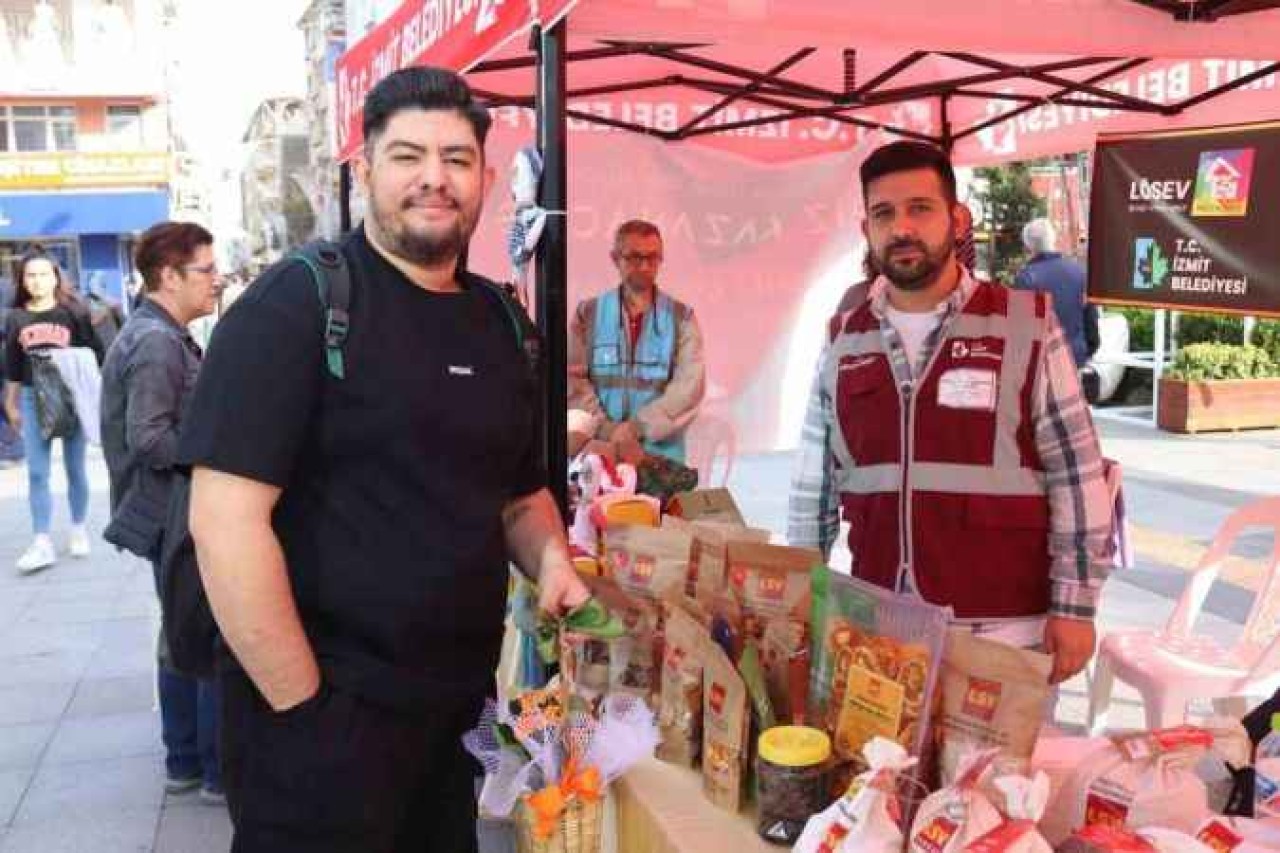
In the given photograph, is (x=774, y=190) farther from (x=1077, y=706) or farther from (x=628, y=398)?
(x=1077, y=706)

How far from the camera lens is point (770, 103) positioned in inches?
206

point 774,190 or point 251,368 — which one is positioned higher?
point 774,190

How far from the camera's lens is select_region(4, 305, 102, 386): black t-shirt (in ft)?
22.2

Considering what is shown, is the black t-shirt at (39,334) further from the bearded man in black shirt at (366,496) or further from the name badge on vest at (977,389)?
the name badge on vest at (977,389)

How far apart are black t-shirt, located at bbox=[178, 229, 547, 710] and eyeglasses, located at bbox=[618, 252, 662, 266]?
8.20ft

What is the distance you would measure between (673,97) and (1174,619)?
3.28 meters

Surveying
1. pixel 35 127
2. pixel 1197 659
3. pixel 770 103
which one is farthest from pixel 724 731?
pixel 35 127

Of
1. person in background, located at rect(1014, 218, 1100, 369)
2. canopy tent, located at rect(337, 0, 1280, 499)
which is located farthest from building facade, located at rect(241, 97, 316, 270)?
canopy tent, located at rect(337, 0, 1280, 499)

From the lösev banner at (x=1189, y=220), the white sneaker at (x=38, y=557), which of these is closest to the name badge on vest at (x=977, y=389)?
→ the lösev banner at (x=1189, y=220)

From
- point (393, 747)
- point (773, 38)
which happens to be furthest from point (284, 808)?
point (773, 38)

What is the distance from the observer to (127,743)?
4301mm

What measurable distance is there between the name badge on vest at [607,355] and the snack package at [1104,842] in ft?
10.1

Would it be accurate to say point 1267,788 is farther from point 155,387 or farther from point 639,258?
point 639,258

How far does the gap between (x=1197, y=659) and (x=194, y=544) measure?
2898 mm
